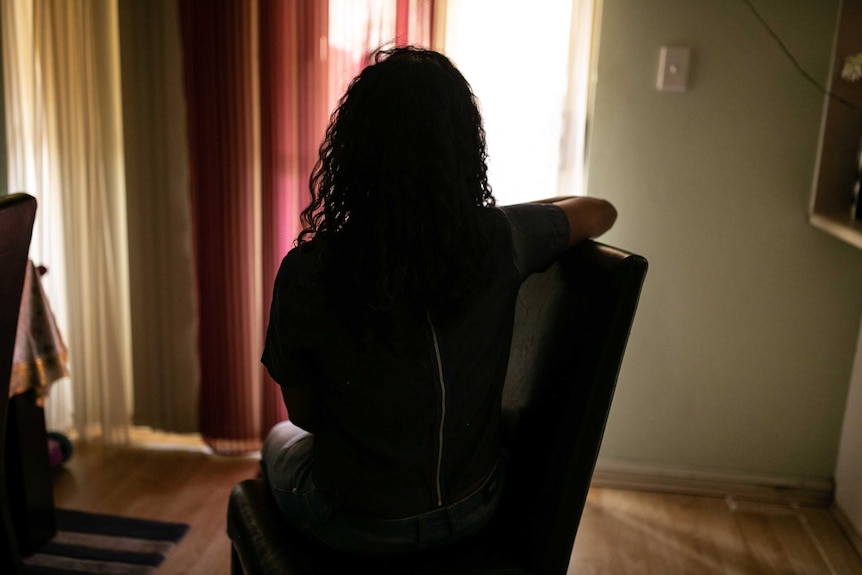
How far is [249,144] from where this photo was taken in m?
2.26

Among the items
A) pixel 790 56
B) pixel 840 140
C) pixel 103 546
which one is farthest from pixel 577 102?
pixel 103 546

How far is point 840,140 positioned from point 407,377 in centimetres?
150

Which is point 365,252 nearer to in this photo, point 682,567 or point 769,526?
point 682,567

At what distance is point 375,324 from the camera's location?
3.51ft

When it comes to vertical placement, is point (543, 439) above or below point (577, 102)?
below

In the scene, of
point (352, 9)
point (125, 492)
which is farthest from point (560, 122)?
point (125, 492)

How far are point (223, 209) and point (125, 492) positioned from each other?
0.84 m

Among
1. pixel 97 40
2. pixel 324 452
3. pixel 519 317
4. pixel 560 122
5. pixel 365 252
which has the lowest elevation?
pixel 324 452

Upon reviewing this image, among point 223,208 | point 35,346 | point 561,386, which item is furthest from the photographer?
point 223,208

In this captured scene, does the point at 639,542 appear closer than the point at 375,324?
No

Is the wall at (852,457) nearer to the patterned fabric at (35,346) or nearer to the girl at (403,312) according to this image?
the girl at (403,312)

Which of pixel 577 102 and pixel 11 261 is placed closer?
pixel 11 261

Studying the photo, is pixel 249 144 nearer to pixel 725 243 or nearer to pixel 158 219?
pixel 158 219

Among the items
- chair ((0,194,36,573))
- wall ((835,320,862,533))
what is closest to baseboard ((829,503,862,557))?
wall ((835,320,862,533))
